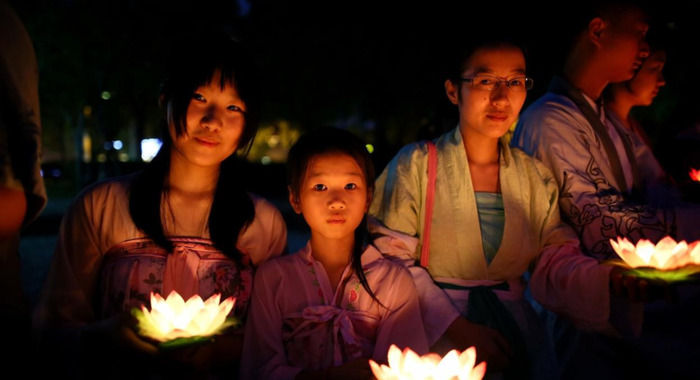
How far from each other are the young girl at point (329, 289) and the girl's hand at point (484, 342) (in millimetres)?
229

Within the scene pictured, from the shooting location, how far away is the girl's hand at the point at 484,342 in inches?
104

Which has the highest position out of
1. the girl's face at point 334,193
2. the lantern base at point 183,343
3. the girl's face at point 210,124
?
the girl's face at point 210,124

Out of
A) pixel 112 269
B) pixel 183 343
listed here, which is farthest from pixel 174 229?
pixel 183 343

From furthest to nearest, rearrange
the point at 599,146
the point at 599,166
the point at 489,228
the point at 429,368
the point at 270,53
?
the point at 270,53, the point at 599,146, the point at 599,166, the point at 489,228, the point at 429,368

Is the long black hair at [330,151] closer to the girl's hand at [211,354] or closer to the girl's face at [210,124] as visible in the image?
the girl's face at [210,124]

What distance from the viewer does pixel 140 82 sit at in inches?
810

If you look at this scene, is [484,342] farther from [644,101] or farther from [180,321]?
[644,101]

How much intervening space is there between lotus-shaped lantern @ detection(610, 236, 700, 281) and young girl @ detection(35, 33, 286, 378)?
1.85 meters

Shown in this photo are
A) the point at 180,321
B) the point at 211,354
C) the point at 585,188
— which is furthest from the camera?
the point at 585,188

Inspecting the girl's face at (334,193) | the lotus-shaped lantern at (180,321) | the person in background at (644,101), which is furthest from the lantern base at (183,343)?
the person in background at (644,101)

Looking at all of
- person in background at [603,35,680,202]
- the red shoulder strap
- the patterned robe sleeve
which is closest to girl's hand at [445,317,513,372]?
the red shoulder strap

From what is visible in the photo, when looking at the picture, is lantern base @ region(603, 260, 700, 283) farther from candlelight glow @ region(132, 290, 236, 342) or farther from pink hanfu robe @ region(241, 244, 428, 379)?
candlelight glow @ region(132, 290, 236, 342)

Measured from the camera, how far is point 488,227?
299cm

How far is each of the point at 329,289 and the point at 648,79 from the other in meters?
3.09
